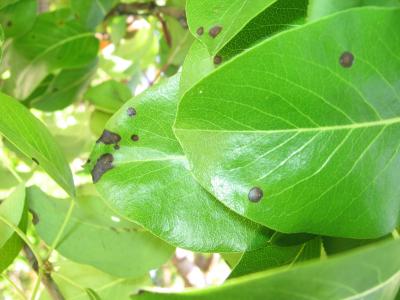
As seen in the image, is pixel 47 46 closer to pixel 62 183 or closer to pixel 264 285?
pixel 62 183

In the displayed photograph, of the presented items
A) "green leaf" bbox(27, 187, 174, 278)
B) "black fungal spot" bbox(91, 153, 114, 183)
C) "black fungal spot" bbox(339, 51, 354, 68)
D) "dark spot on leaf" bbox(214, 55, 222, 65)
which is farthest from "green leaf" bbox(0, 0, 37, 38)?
"black fungal spot" bbox(339, 51, 354, 68)

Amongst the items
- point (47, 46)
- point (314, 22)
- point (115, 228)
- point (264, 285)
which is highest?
point (314, 22)

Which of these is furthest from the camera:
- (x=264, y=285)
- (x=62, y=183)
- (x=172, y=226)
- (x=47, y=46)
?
(x=47, y=46)

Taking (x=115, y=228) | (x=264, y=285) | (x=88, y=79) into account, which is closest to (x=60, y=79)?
(x=88, y=79)

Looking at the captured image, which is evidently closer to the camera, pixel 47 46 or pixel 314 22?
pixel 314 22

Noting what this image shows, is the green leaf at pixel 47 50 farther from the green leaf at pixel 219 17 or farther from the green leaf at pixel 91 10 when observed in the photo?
the green leaf at pixel 219 17

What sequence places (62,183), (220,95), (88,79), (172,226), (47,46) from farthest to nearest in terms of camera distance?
(88,79) < (47,46) < (62,183) < (172,226) < (220,95)

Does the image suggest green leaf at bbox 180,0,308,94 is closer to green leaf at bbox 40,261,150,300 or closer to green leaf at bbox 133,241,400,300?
green leaf at bbox 133,241,400,300
